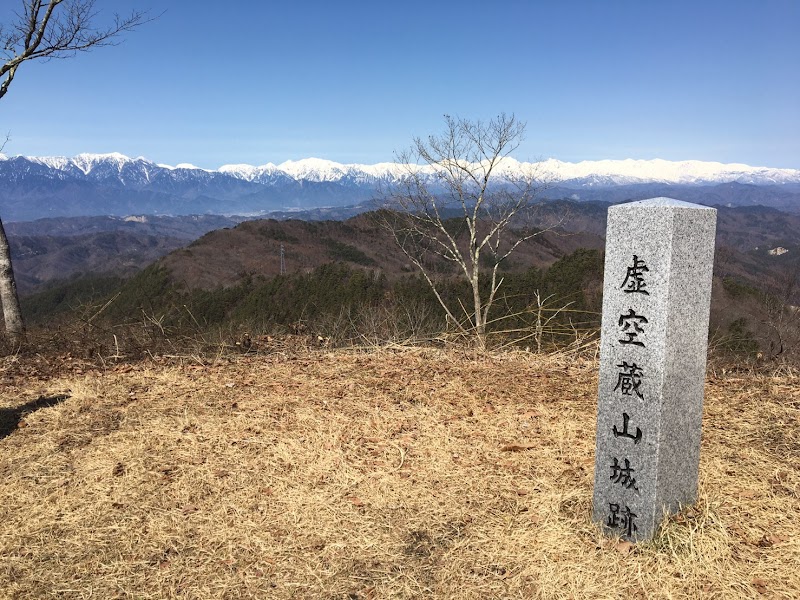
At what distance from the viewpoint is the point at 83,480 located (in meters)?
4.45

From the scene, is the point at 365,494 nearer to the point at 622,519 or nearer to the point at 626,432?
the point at 622,519

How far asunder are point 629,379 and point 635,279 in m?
0.64

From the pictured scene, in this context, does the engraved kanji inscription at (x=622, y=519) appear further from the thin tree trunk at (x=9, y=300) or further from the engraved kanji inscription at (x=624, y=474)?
the thin tree trunk at (x=9, y=300)

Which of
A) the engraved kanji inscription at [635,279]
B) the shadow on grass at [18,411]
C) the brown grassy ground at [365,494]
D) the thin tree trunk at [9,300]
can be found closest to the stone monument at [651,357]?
the engraved kanji inscription at [635,279]

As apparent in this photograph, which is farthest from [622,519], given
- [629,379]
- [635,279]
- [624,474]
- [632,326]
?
[635,279]

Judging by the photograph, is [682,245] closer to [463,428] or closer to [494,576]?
[494,576]

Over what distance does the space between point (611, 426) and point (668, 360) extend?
58 cm

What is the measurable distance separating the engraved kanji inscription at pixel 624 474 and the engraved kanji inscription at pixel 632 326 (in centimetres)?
79

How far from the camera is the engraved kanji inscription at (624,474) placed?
3.39 metres

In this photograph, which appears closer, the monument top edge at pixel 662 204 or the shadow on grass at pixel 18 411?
the monument top edge at pixel 662 204

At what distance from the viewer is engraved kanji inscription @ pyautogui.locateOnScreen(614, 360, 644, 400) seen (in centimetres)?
328

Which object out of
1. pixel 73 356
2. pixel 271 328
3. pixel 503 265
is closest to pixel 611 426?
pixel 73 356

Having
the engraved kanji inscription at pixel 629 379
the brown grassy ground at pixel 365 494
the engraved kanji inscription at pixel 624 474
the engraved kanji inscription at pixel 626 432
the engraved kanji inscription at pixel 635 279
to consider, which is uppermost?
the engraved kanji inscription at pixel 635 279

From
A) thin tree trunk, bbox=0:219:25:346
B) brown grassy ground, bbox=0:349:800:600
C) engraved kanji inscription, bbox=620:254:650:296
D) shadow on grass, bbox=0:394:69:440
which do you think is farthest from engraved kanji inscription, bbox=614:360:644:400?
thin tree trunk, bbox=0:219:25:346
